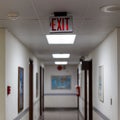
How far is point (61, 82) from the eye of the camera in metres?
19.5

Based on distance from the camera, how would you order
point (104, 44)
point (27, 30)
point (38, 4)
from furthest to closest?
point (104, 44)
point (27, 30)
point (38, 4)

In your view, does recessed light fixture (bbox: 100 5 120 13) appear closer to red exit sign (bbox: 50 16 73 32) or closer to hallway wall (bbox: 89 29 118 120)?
red exit sign (bbox: 50 16 73 32)

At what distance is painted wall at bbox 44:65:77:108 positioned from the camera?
19.2m

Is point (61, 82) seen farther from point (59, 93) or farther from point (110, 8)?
point (110, 8)

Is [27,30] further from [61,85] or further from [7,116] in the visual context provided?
[61,85]

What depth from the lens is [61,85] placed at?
19594 millimetres

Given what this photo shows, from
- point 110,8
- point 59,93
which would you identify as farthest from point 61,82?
point 110,8

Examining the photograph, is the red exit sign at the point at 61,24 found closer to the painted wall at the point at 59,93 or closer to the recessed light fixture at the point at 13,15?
the recessed light fixture at the point at 13,15

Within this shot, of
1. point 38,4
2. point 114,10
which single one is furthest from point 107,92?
point 38,4

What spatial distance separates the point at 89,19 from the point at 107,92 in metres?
2.42

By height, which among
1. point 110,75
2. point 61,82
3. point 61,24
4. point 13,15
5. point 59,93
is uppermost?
point 13,15

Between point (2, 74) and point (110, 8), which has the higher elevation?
point (110, 8)

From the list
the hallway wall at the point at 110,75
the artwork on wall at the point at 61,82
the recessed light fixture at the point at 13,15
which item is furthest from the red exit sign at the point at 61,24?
the artwork on wall at the point at 61,82

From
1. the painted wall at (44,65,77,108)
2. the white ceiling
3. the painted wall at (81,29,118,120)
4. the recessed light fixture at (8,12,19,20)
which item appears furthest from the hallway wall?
the painted wall at (44,65,77,108)
